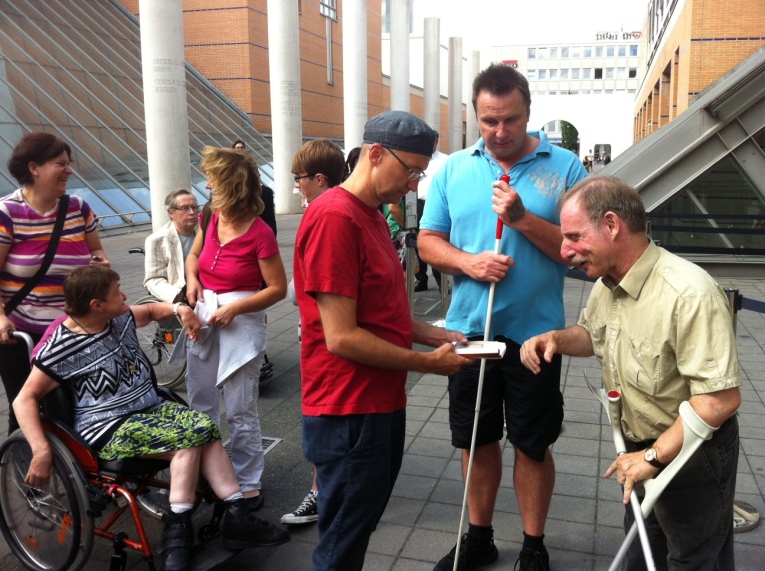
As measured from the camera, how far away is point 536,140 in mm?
3174

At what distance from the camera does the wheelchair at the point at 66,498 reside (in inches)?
120

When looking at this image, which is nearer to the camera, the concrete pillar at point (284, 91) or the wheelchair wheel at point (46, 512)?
the wheelchair wheel at point (46, 512)

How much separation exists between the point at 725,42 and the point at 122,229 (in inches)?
564

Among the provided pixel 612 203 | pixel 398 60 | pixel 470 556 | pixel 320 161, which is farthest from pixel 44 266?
pixel 398 60

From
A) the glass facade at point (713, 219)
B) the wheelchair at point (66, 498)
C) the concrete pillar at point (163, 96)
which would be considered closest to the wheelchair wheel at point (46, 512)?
the wheelchair at point (66, 498)

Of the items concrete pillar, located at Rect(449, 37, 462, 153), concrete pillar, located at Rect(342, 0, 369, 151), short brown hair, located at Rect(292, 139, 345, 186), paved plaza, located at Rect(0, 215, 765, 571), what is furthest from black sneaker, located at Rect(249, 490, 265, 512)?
concrete pillar, located at Rect(449, 37, 462, 153)

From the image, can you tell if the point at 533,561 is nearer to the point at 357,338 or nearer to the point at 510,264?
the point at 510,264

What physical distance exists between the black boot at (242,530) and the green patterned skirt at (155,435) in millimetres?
322

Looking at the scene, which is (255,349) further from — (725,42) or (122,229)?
(725,42)

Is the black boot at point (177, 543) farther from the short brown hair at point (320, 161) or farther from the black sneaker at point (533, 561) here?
the short brown hair at point (320, 161)

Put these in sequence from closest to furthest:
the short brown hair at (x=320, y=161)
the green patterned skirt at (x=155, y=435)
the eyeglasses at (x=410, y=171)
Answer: the eyeglasses at (x=410, y=171)
the green patterned skirt at (x=155, y=435)
the short brown hair at (x=320, y=161)

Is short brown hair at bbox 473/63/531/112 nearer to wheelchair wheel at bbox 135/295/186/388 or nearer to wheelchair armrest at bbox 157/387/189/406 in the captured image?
wheelchair armrest at bbox 157/387/189/406

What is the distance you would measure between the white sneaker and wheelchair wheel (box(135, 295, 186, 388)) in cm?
263

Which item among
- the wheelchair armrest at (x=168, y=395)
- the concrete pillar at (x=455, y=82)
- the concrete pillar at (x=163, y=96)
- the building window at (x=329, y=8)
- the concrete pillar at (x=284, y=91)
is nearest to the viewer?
the wheelchair armrest at (x=168, y=395)
